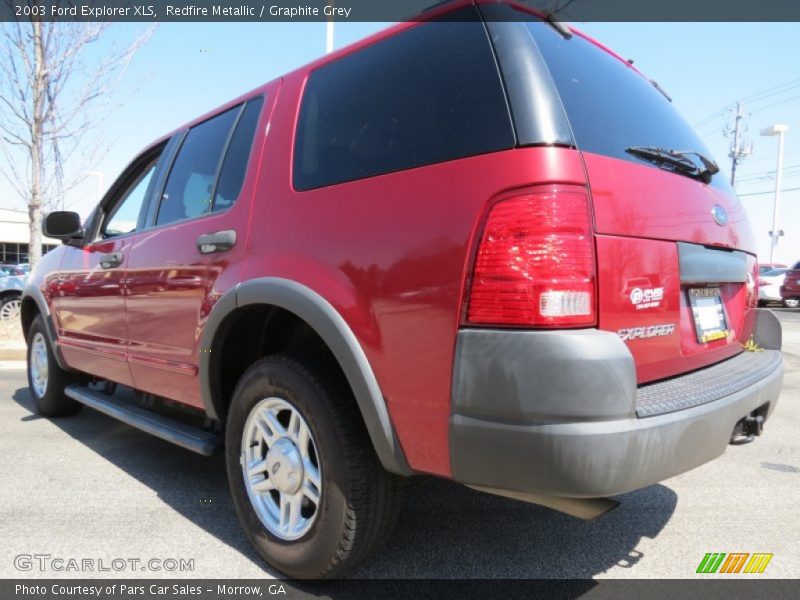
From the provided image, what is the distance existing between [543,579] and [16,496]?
9.04 ft

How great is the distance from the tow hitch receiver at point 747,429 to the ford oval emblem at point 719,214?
744 millimetres

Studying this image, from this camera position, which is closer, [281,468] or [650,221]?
[650,221]

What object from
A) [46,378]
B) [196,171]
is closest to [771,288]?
[196,171]

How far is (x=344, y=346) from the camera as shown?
6.15ft

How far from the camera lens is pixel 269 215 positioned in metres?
2.28

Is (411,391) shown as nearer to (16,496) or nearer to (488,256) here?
(488,256)

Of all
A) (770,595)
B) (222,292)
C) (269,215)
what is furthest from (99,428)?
(770,595)

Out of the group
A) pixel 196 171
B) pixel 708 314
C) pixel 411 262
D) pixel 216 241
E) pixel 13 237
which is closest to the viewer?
pixel 411 262

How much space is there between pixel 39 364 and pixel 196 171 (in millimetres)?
2898

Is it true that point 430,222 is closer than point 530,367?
No

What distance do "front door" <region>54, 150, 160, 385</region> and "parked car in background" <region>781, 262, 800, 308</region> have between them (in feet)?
69.8

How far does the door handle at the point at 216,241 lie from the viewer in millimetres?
2426

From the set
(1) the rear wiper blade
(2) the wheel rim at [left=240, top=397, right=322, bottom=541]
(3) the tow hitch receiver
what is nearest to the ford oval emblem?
(1) the rear wiper blade

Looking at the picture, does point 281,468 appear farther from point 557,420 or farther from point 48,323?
point 48,323
